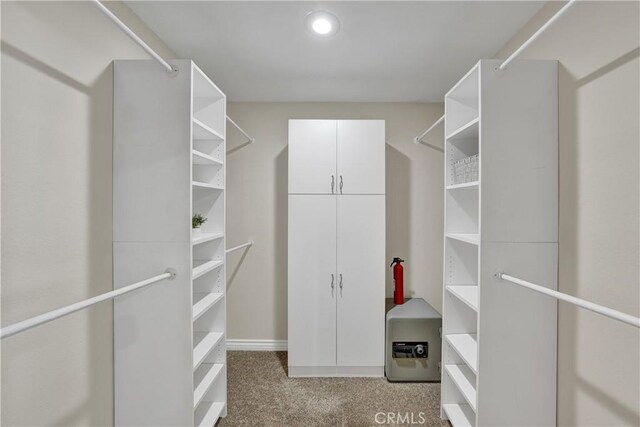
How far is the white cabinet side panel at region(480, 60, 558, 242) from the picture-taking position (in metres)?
1.73

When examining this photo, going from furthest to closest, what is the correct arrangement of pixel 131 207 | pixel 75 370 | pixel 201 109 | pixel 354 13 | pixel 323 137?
pixel 323 137
pixel 201 109
pixel 354 13
pixel 131 207
pixel 75 370

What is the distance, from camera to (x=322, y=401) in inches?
96.5

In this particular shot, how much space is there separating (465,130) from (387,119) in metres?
1.38

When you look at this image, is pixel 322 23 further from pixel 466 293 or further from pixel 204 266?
pixel 466 293

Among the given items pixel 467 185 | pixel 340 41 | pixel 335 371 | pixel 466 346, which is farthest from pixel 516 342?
pixel 340 41

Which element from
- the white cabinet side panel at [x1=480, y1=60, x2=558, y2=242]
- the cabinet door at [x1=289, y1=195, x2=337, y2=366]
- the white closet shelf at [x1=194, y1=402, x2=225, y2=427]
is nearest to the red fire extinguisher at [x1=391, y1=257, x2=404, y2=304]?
the cabinet door at [x1=289, y1=195, x2=337, y2=366]

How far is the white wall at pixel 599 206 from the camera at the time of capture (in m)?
Result: 1.29

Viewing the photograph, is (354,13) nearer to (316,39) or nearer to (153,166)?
(316,39)

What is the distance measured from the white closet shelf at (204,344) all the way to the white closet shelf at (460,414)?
159cm

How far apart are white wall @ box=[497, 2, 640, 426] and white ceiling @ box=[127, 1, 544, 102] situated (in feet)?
1.39

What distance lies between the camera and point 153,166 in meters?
1.73

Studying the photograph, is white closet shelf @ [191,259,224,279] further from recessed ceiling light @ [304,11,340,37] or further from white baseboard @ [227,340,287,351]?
recessed ceiling light @ [304,11,340,37]

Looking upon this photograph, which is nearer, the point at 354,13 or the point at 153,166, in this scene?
the point at 153,166

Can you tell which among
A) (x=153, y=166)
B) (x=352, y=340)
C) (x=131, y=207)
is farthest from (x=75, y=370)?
(x=352, y=340)
